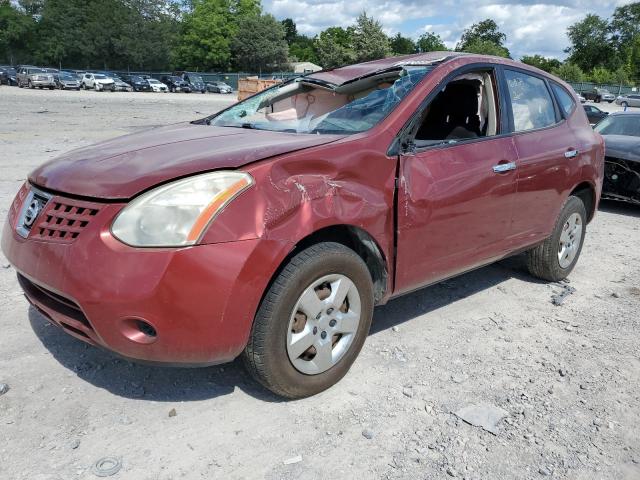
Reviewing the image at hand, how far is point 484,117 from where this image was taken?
4016mm

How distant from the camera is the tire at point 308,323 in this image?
2.63 meters

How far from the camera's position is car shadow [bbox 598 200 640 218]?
8.37 metres

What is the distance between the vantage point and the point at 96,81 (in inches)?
1726

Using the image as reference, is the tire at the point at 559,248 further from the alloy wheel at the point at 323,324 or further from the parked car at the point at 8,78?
the parked car at the point at 8,78

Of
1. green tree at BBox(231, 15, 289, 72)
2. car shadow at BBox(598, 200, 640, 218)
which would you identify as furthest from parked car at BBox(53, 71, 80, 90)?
car shadow at BBox(598, 200, 640, 218)

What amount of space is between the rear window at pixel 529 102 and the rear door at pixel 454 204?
0.19 metres

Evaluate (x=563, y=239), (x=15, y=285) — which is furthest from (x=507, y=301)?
(x=15, y=285)

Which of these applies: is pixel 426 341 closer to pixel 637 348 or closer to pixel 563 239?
pixel 637 348

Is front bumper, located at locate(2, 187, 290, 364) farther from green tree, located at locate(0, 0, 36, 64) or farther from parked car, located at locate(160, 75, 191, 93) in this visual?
green tree, located at locate(0, 0, 36, 64)

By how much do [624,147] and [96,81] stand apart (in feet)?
141

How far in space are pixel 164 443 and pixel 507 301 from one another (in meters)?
2.94

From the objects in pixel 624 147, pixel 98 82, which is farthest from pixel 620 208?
pixel 98 82

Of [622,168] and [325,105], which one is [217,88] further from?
[325,105]

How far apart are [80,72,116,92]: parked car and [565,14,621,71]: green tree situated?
90.3 metres
